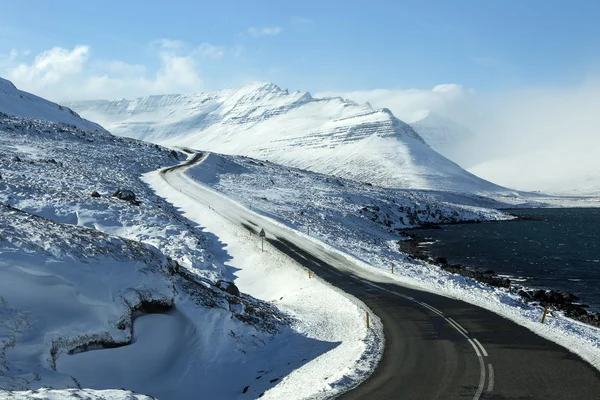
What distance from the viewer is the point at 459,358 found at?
49.7 feet

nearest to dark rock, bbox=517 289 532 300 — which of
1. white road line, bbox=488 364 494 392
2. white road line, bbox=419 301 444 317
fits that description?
white road line, bbox=419 301 444 317

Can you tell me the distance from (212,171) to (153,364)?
8501cm

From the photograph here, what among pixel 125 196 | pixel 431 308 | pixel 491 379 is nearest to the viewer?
pixel 491 379

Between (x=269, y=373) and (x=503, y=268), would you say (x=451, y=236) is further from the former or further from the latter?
(x=269, y=373)

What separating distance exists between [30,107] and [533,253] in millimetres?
131839

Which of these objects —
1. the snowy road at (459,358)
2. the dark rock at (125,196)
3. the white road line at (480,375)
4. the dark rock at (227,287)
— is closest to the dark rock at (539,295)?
the snowy road at (459,358)

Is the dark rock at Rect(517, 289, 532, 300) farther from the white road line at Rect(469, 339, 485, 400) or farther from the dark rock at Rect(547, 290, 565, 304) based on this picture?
the white road line at Rect(469, 339, 485, 400)

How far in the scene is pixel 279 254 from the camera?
37500 mm

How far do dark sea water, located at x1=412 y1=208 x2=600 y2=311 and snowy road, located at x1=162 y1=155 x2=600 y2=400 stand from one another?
17024mm

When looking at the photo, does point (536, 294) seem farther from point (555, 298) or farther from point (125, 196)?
point (125, 196)

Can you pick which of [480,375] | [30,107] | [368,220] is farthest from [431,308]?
[30,107]

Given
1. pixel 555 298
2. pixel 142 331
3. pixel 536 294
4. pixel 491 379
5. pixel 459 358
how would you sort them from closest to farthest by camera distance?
pixel 491 379, pixel 142 331, pixel 459 358, pixel 555 298, pixel 536 294

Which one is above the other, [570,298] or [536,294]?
[570,298]

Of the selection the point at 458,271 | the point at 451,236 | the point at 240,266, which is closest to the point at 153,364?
the point at 240,266
